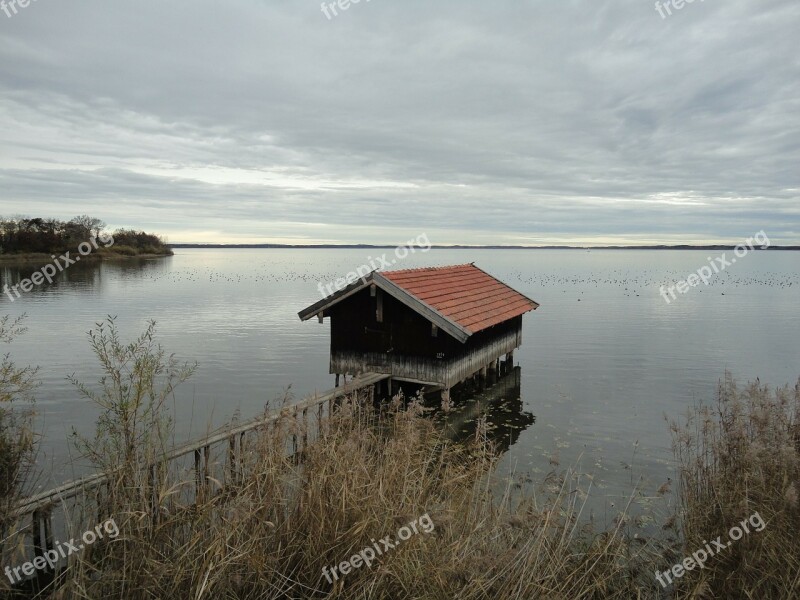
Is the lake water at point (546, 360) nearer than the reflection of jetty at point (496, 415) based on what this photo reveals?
Yes

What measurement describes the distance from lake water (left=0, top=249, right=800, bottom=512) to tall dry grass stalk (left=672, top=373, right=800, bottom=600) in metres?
1.79

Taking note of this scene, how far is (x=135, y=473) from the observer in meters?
4.66

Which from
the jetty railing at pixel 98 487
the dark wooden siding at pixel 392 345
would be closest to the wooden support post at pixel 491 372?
the dark wooden siding at pixel 392 345

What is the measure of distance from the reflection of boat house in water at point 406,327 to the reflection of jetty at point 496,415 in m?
1.03

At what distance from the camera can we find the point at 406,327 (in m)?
15.6

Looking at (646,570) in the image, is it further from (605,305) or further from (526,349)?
(605,305)

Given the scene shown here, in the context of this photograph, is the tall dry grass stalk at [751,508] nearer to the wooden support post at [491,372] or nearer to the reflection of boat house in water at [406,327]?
the reflection of boat house in water at [406,327]

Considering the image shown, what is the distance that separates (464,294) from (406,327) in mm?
3255

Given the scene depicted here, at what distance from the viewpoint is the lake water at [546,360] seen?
43.0 ft

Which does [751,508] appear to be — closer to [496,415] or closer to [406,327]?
A: [496,415]

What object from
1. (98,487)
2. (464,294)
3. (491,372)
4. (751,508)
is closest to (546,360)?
(491,372)

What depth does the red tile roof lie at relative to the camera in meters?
15.3

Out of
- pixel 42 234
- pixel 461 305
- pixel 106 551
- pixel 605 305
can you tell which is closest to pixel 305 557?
pixel 106 551

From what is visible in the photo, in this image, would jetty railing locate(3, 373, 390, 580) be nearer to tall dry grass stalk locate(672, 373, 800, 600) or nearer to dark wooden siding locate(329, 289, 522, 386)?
tall dry grass stalk locate(672, 373, 800, 600)
